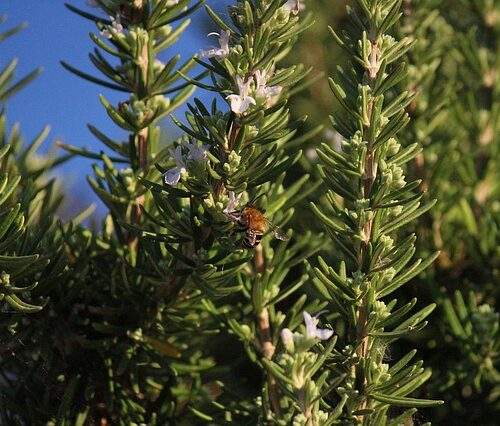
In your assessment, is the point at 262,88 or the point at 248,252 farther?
the point at 248,252

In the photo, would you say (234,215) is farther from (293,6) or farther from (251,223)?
(293,6)

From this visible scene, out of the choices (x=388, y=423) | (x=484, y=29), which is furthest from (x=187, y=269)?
(x=484, y=29)

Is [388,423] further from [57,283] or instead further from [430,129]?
[430,129]

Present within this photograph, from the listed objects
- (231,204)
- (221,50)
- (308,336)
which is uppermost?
(221,50)

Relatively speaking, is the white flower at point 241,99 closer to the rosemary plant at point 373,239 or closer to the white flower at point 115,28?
the rosemary plant at point 373,239

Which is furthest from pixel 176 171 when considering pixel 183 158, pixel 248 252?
pixel 248 252

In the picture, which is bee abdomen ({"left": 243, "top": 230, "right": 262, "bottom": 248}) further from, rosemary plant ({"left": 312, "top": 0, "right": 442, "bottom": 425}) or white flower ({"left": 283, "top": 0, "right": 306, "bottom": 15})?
white flower ({"left": 283, "top": 0, "right": 306, "bottom": 15})

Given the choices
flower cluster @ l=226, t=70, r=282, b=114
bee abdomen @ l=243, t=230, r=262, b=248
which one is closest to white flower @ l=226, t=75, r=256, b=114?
flower cluster @ l=226, t=70, r=282, b=114

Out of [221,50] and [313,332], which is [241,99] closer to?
[221,50]

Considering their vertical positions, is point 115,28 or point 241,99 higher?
point 115,28
